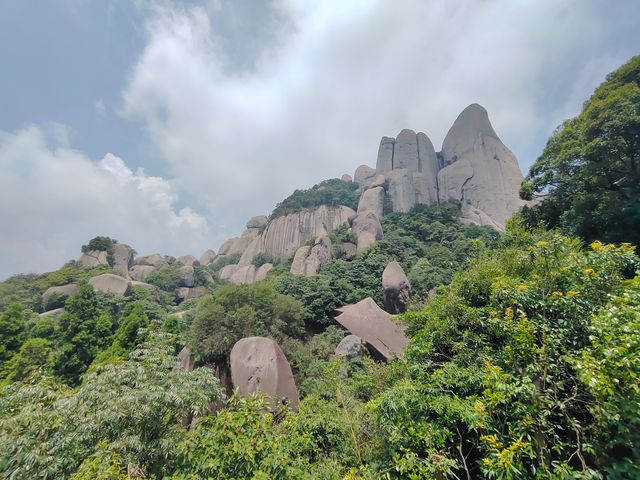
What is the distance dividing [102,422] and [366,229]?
2621 cm

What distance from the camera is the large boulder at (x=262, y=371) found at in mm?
9008

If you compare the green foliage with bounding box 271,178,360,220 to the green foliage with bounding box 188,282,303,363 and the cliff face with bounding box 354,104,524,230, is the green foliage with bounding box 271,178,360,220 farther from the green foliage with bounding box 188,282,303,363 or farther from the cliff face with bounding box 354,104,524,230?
the green foliage with bounding box 188,282,303,363

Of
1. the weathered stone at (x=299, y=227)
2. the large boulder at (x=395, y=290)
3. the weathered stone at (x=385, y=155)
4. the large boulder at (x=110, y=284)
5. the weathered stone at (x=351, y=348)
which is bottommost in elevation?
the weathered stone at (x=351, y=348)

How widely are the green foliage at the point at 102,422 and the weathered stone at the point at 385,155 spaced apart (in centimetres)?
4351

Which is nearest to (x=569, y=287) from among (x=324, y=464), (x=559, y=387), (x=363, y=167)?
(x=559, y=387)

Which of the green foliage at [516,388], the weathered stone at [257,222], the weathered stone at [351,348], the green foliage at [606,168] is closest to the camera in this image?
the green foliage at [516,388]

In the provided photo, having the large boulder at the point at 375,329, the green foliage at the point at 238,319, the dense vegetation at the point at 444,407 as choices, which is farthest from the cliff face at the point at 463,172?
the dense vegetation at the point at 444,407

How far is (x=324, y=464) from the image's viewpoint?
3775mm

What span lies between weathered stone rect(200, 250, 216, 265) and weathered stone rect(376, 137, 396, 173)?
3441 centimetres

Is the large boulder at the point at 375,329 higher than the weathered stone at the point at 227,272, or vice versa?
the weathered stone at the point at 227,272

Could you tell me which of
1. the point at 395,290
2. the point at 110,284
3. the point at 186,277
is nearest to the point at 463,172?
the point at 395,290

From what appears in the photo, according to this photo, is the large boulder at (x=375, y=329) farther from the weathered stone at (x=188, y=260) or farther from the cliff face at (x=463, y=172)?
the weathered stone at (x=188, y=260)

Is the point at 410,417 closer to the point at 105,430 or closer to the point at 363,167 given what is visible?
the point at 105,430

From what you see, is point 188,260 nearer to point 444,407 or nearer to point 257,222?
point 257,222
